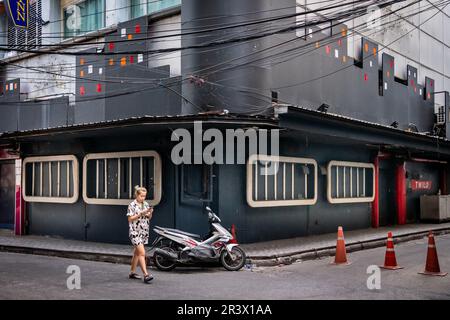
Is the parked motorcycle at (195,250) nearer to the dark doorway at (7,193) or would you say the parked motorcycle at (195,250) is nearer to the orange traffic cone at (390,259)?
the orange traffic cone at (390,259)

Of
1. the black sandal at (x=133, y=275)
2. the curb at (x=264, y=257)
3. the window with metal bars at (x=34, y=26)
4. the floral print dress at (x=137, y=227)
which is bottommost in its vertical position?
the curb at (x=264, y=257)

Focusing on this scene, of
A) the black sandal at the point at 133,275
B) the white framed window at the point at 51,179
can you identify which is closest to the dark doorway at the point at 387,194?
the white framed window at the point at 51,179

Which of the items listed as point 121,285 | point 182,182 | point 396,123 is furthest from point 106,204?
point 396,123

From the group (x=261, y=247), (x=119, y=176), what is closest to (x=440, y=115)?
(x=261, y=247)

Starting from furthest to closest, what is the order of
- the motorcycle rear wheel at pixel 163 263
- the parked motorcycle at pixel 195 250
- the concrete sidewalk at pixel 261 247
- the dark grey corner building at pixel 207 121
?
the dark grey corner building at pixel 207 121
the concrete sidewalk at pixel 261 247
the motorcycle rear wheel at pixel 163 263
the parked motorcycle at pixel 195 250

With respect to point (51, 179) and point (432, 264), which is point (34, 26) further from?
point (432, 264)

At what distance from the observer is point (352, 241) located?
15328 mm

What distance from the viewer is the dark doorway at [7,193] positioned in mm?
19766

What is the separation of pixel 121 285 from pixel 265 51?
8.24m

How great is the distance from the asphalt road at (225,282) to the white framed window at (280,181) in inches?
105

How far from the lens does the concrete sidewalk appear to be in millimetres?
12617

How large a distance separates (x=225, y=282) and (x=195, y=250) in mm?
1468

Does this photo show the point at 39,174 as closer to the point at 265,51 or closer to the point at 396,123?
the point at 265,51

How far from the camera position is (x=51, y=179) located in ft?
57.0
